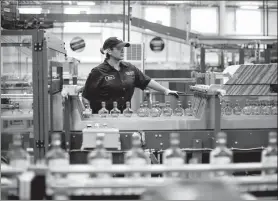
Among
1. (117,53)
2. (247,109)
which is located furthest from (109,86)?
(247,109)

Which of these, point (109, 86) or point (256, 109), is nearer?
point (256, 109)

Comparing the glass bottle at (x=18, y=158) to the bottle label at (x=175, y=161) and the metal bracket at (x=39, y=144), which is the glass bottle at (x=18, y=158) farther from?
the metal bracket at (x=39, y=144)

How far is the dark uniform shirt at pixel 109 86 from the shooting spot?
4.13 m

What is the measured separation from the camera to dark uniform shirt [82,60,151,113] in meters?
4.13

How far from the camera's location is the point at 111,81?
4.22 metres

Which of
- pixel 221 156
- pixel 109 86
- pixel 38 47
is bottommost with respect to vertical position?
pixel 221 156

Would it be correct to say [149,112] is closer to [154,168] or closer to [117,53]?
[117,53]

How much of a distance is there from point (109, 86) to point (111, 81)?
0.06 metres

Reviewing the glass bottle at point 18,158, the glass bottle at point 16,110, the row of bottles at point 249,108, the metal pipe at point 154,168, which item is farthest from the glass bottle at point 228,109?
the glass bottle at point 18,158

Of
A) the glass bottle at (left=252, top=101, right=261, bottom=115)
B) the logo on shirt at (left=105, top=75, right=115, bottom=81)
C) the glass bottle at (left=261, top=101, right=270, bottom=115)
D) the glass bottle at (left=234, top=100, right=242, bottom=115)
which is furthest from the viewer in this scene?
the logo on shirt at (left=105, top=75, right=115, bottom=81)

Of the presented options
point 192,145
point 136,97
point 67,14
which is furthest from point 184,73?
point 192,145

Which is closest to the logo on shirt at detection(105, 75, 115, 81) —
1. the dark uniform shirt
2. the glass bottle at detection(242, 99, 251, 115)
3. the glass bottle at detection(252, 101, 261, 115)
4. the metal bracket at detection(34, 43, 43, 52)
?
the dark uniform shirt

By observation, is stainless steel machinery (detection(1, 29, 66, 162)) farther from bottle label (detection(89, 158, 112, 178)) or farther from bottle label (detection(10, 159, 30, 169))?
bottle label (detection(89, 158, 112, 178))

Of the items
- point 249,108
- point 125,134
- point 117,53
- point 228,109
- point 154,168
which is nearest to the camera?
point 154,168
